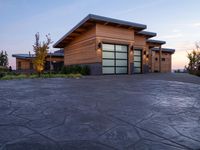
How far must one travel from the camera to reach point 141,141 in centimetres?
169

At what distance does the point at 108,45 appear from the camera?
13484mm

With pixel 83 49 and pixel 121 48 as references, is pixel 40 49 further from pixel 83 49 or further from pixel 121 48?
pixel 121 48

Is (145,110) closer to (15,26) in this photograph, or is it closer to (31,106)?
(31,106)

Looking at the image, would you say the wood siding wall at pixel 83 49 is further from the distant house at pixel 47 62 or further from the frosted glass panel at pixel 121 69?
the distant house at pixel 47 62

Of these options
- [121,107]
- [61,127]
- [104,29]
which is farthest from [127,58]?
[61,127]

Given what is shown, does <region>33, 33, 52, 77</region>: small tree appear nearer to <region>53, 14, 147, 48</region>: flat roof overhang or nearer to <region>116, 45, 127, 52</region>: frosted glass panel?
<region>53, 14, 147, 48</region>: flat roof overhang

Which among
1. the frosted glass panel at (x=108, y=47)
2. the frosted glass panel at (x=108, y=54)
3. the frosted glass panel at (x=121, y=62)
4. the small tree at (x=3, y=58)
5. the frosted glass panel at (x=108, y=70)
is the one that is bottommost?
the frosted glass panel at (x=108, y=70)

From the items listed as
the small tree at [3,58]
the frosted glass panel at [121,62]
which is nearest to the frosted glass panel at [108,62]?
the frosted glass panel at [121,62]

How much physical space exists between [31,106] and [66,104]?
62 cm

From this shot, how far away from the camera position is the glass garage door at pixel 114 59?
530 inches

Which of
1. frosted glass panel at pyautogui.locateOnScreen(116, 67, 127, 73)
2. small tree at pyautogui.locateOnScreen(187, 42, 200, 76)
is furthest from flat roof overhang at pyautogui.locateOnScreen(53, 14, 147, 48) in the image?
small tree at pyautogui.locateOnScreen(187, 42, 200, 76)

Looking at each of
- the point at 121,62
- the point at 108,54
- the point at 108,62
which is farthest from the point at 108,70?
the point at 121,62

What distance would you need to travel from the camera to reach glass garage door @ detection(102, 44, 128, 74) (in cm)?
1346

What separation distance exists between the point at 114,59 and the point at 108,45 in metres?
1.33
